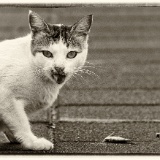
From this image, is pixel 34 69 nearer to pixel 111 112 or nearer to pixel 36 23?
pixel 36 23

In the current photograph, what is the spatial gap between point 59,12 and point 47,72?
16.6ft

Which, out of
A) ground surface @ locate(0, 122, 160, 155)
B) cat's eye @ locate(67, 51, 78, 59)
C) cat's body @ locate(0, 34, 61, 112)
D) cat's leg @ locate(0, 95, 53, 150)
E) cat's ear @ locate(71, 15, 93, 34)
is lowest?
ground surface @ locate(0, 122, 160, 155)

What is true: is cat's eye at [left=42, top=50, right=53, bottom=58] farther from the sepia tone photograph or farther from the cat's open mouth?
the cat's open mouth

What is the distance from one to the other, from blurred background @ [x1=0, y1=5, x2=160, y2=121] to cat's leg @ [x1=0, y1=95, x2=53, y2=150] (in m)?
0.42

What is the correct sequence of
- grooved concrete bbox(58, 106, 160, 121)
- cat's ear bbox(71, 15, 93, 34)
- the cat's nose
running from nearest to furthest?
the cat's nose, cat's ear bbox(71, 15, 93, 34), grooved concrete bbox(58, 106, 160, 121)

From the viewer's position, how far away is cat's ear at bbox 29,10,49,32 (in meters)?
2.90

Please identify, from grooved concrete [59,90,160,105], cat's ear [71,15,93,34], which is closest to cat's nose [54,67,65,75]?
cat's ear [71,15,93,34]

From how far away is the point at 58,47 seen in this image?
283 centimetres

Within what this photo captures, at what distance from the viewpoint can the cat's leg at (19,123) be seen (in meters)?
2.86

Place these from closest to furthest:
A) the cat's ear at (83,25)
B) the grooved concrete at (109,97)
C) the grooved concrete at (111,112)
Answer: the cat's ear at (83,25)
the grooved concrete at (111,112)
the grooved concrete at (109,97)

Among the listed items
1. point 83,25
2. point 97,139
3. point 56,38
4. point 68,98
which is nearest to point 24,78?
point 56,38

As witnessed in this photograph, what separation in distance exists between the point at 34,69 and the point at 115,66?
290cm

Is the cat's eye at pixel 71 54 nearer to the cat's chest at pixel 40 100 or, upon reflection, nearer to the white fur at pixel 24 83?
the white fur at pixel 24 83

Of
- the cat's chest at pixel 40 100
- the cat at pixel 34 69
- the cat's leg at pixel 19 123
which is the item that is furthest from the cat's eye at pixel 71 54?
the cat's leg at pixel 19 123
